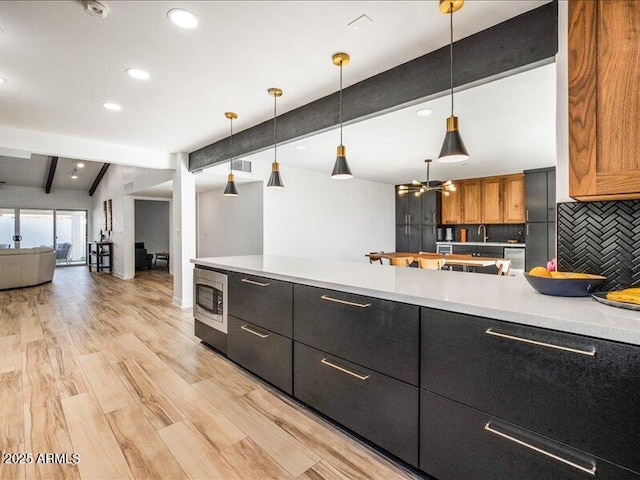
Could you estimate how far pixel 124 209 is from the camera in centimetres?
790

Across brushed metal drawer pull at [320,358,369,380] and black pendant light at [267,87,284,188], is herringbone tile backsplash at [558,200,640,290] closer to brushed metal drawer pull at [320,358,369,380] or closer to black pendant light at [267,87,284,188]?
brushed metal drawer pull at [320,358,369,380]

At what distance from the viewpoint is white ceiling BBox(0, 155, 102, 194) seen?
28.2 ft

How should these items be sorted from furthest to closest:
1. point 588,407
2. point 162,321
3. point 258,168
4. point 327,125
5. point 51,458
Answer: point 258,168 < point 162,321 < point 327,125 < point 51,458 < point 588,407

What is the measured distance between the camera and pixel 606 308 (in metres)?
1.12

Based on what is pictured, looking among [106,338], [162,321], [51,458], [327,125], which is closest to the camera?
[51,458]

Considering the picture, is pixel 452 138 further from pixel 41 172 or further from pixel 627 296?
pixel 41 172

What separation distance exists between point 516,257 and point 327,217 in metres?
4.11

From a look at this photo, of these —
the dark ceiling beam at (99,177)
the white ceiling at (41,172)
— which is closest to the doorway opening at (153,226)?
the dark ceiling beam at (99,177)

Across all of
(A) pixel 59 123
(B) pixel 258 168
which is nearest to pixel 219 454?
(A) pixel 59 123

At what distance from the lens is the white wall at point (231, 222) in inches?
233

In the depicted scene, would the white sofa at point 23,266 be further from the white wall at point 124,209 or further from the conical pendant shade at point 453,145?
the conical pendant shade at point 453,145

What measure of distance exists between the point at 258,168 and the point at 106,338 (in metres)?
3.51

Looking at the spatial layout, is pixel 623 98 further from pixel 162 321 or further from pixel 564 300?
pixel 162 321

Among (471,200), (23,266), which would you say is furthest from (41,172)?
(471,200)
